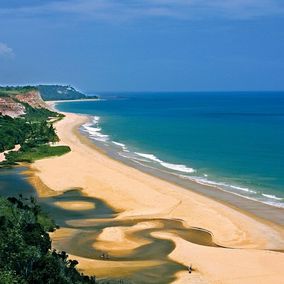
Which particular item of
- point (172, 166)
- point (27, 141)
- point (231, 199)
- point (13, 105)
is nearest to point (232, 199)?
point (231, 199)

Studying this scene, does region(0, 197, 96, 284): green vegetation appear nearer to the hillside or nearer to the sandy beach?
the sandy beach

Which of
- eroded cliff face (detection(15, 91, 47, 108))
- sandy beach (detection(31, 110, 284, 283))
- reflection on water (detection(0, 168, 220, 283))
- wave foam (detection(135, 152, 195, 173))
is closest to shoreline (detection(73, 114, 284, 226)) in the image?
sandy beach (detection(31, 110, 284, 283))


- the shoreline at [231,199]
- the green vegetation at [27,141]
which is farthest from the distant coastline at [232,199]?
the green vegetation at [27,141]

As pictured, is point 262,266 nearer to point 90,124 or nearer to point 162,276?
point 162,276

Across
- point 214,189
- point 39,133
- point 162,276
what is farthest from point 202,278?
point 39,133

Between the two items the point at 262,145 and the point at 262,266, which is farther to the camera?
the point at 262,145

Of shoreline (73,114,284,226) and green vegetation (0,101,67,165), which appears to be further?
green vegetation (0,101,67,165)
